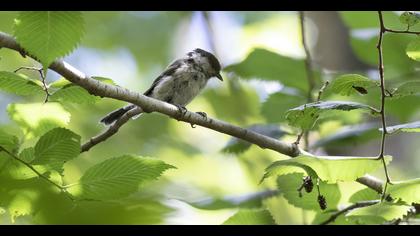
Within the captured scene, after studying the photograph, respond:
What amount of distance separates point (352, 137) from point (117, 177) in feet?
4.31

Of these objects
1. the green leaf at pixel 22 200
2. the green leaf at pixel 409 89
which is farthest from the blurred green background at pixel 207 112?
the green leaf at pixel 409 89

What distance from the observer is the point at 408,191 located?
1.33 meters

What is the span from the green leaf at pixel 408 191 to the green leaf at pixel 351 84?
0.77ft

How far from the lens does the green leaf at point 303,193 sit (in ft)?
5.90

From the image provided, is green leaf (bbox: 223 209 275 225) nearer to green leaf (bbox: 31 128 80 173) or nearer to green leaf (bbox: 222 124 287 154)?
green leaf (bbox: 31 128 80 173)

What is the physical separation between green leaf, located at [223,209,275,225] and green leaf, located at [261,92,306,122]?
90 cm

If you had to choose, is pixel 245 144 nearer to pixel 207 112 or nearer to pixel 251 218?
Answer: pixel 251 218

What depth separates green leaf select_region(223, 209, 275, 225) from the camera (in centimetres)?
167

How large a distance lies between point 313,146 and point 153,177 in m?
1.26

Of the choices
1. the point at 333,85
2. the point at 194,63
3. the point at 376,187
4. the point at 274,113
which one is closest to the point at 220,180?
the point at 194,63

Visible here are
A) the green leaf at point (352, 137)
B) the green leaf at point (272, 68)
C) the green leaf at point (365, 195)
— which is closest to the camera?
the green leaf at point (365, 195)

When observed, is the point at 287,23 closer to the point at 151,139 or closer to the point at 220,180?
the point at 220,180

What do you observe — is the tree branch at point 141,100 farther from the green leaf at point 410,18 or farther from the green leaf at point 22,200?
the green leaf at point 410,18

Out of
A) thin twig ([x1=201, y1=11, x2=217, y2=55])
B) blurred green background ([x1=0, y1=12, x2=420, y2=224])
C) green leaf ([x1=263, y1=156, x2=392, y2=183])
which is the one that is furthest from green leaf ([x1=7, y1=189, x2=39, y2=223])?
thin twig ([x1=201, y1=11, x2=217, y2=55])
